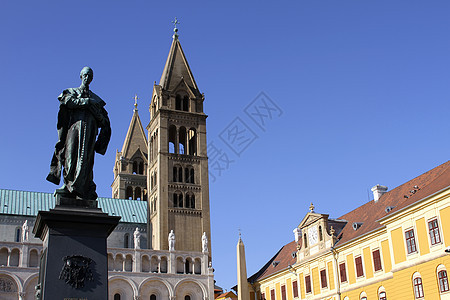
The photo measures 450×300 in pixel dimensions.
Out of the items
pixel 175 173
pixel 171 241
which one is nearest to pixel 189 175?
pixel 175 173

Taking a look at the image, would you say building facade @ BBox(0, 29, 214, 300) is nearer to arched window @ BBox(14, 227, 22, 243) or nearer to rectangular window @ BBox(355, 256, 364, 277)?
arched window @ BBox(14, 227, 22, 243)

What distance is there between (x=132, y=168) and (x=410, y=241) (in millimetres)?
62138

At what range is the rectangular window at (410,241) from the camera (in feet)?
111

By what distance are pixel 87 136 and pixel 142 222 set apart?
64.5 m

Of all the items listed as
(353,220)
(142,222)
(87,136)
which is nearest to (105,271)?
(87,136)

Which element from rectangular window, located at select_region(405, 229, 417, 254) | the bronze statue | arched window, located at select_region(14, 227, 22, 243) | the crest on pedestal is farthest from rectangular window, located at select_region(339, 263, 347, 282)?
arched window, located at select_region(14, 227, 22, 243)

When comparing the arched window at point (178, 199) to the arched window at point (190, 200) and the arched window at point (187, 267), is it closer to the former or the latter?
the arched window at point (190, 200)

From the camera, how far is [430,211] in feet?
106

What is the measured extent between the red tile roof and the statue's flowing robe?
24969mm

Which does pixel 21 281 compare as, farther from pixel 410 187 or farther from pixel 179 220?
pixel 410 187

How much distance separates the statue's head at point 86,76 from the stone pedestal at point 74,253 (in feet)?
8.59

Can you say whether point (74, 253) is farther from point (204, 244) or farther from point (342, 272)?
point (204, 244)

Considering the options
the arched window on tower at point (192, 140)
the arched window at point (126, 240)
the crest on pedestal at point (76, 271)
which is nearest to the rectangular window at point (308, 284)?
the arched window at point (126, 240)

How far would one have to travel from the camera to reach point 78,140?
10.9 m
